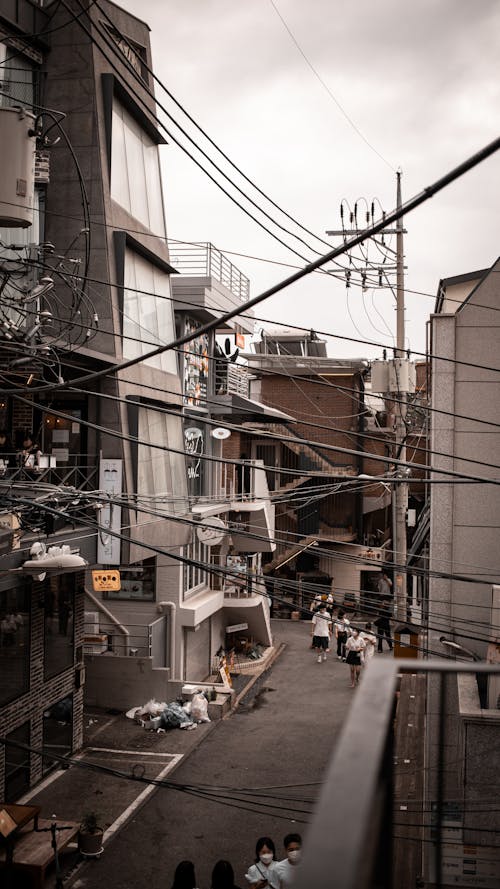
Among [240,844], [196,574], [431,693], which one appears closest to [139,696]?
[196,574]

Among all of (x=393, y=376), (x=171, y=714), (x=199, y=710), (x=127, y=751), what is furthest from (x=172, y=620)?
(x=393, y=376)

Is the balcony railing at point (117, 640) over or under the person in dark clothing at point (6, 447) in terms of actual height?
under

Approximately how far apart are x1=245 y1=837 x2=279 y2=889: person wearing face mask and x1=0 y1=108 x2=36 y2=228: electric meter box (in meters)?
9.34

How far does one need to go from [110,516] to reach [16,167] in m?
9.61

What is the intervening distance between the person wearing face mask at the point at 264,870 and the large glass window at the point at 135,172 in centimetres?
1433

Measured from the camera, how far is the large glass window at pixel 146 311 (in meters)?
20.5

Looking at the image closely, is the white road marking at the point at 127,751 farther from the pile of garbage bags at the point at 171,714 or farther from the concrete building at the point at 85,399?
the pile of garbage bags at the point at 171,714

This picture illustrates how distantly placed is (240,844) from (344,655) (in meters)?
15.2

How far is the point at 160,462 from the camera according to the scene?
73.2ft

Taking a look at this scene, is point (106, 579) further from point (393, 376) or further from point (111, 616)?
point (393, 376)

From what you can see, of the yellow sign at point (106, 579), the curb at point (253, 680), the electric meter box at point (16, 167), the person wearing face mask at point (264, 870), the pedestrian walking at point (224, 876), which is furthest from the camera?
the curb at point (253, 680)

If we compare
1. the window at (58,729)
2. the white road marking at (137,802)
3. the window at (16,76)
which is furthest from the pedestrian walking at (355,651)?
the window at (16,76)

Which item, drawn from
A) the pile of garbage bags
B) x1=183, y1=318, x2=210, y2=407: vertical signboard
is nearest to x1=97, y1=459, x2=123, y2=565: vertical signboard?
the pile of garbage bags

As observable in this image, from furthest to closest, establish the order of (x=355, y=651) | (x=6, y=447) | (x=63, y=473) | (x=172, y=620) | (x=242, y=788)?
1. (x=355, y=651)
2. (x=172, y=620)
3. (x=63, y=473)
4. (x=6, y=447)
5. (x=242, y=788)
